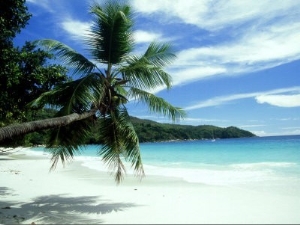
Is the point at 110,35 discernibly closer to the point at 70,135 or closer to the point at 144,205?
the point at 70,135

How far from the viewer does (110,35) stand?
7.95 meters

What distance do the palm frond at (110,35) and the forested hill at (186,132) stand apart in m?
82.2

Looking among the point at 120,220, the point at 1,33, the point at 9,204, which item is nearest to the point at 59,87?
the point at 1,33

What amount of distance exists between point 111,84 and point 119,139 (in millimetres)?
1380

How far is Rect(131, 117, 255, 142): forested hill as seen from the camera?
101 meters

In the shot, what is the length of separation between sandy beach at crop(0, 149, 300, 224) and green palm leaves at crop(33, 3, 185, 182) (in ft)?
3.64

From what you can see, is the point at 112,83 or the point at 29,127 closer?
the point at 29,127

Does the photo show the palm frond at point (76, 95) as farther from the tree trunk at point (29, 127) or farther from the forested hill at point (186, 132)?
the forested hill at point (186, 132)

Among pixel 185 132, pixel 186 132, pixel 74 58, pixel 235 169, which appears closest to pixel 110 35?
pixel 74 58

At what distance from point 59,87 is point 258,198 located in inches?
220

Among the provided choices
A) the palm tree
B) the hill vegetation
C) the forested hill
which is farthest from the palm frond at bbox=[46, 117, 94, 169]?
the forested hill

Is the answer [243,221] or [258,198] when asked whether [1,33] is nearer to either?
[243,221]

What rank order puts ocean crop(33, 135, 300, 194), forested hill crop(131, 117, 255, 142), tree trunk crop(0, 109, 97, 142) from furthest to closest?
forested hill crop(131, 117, 255, 142) → ocean crop(33, 135, 300, 194) → tree trunk crop(0, 109, 97, 142)

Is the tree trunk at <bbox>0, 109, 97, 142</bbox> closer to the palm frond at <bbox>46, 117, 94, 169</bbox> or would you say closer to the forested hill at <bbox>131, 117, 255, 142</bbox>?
the palm frond at <bbox>46, 117, 94, 169</bbox>
